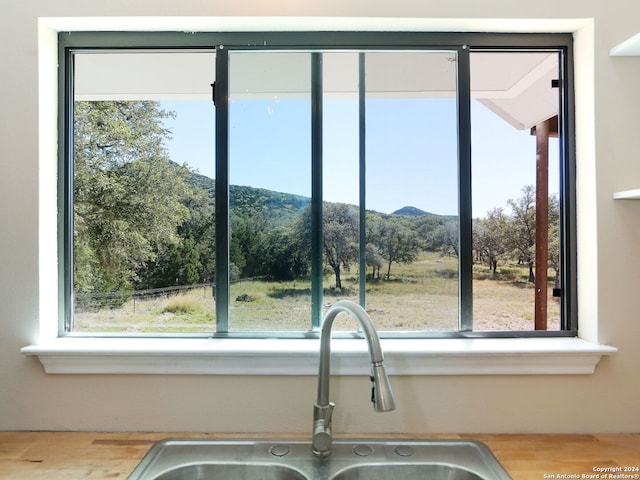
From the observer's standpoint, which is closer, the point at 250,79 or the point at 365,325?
the point at 365,325

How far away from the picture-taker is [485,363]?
3.54ft

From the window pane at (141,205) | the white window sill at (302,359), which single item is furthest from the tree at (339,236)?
the window pane at (141,205)

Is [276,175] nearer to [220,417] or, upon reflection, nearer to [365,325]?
[365,325]

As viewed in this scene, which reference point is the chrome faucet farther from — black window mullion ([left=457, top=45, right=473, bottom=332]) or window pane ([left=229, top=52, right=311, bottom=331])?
black window mullion ([left=457, top=45, right=473, bottom=332])

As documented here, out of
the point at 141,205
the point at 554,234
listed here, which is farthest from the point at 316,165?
the point at 554,234

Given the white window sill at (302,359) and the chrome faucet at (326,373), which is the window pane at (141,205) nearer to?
the white window sill at (302,359)

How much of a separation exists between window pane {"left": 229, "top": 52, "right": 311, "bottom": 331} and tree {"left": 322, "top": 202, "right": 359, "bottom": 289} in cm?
6

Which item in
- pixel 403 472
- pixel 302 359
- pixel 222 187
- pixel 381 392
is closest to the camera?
pixel 381 392

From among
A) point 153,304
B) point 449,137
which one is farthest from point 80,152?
point 449,137

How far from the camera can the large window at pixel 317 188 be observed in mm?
1210

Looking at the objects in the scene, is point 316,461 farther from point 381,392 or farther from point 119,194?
point 119,194

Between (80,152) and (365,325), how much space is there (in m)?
1.07

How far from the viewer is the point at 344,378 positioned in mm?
1093

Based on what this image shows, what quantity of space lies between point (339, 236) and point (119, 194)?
0.73 meters
